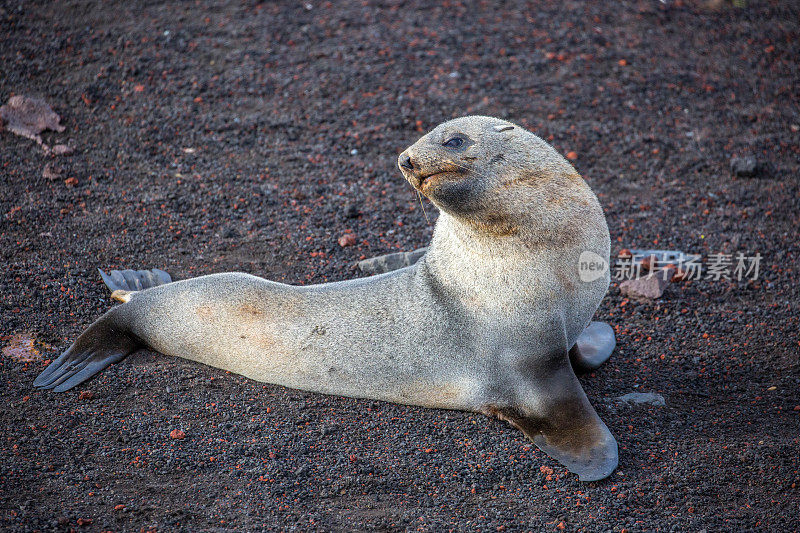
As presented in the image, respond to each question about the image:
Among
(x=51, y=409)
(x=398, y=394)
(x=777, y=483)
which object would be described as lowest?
(x=777, y=483)

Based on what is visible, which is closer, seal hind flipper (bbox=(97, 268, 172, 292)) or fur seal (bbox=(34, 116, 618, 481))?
fur seal (bbox=(34, 116, 618, 481))

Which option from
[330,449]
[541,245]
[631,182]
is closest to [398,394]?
[330,449]

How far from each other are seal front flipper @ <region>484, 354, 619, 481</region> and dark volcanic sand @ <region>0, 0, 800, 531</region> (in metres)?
0.14

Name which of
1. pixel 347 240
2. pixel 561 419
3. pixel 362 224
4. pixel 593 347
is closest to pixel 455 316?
pixel 561 419

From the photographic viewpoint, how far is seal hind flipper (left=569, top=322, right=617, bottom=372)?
552 centimetres

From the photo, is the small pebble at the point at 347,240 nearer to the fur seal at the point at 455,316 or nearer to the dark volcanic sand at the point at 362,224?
the dark volcanic sand at the point at 362,224

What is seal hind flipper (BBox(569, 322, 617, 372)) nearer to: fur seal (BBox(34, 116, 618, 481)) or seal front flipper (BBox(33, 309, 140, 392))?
fur seal (BBox(34, 116, 618, 481))

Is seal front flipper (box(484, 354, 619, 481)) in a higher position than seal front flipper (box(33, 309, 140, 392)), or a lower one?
lower

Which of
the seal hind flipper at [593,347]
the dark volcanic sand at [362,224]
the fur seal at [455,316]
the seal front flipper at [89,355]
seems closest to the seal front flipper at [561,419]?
the fur seal at [455,316]

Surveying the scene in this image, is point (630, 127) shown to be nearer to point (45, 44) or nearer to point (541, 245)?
point (541, 245)

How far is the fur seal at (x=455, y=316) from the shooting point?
467 centimetres

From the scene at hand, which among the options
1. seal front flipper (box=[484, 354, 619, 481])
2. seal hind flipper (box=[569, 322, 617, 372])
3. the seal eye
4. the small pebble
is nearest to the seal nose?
the seal eye

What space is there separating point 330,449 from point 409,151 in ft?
6.11

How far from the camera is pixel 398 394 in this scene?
5.15 meters
